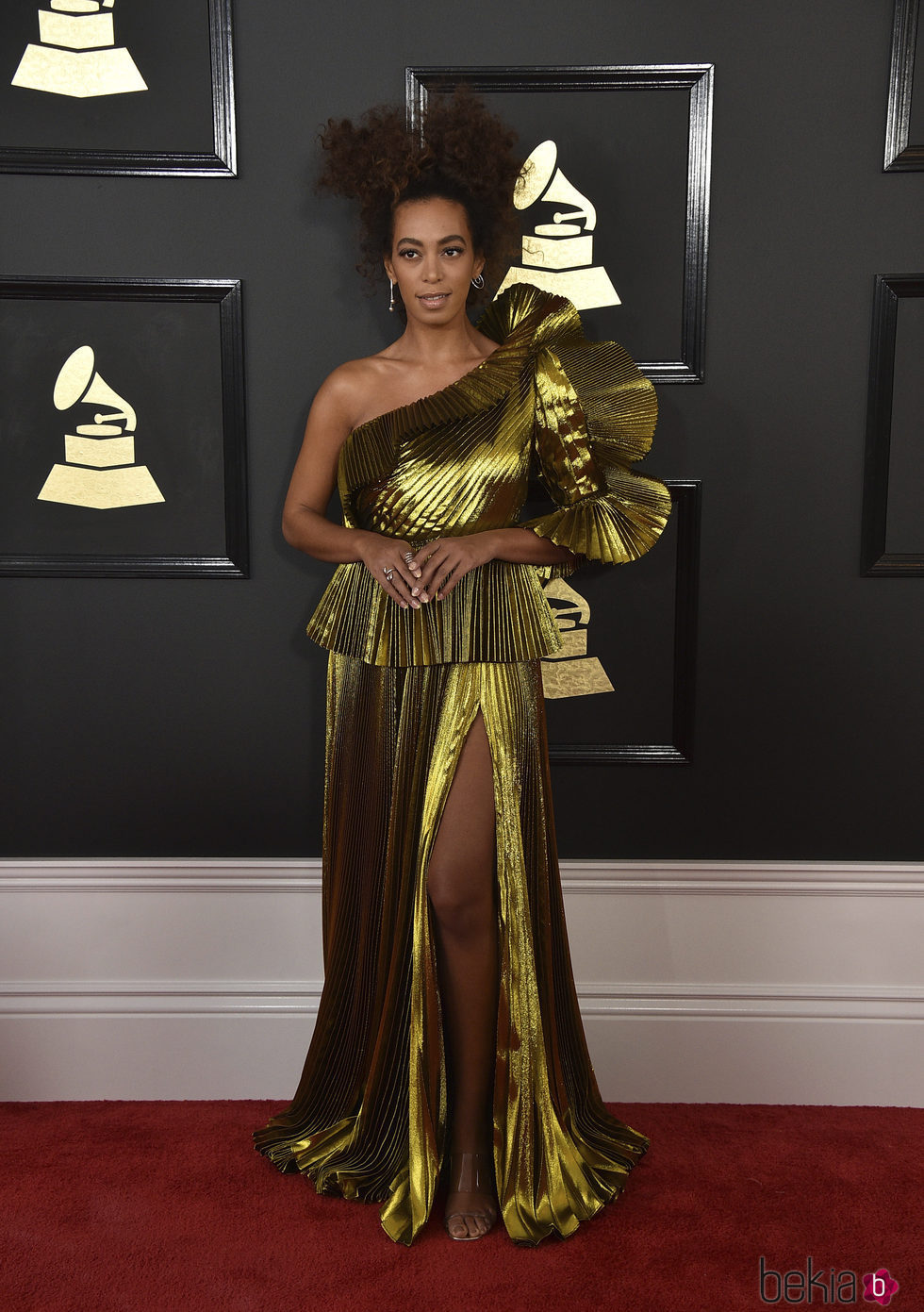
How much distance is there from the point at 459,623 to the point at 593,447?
43 cm

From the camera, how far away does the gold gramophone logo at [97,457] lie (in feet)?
7.80

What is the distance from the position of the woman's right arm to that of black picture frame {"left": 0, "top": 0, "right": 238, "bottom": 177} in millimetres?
683

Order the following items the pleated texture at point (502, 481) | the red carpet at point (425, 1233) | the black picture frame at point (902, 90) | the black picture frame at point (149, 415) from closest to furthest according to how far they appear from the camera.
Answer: the red carpet at point (425, 1233)
the pleated texture at point (502, 481)
the black picture frame at point (902, 90)
the black picture frame at point (149, 415)

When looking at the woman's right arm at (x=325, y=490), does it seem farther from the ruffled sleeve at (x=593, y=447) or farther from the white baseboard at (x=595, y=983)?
the white baseboard at (x=595, y=983)

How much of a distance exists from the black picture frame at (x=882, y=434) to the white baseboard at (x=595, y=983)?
74 centimetres

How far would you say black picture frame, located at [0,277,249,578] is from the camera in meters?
2.35

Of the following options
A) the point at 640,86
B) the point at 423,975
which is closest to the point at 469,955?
the point at 423,975

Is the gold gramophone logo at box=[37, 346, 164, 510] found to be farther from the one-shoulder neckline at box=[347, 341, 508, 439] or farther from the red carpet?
the red carpet

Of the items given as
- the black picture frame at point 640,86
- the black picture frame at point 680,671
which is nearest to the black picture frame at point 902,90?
the black picture frame at point 640,86

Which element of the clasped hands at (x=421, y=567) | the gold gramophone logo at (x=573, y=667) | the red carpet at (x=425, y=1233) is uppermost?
the clasped hands at (x=421, y=567)

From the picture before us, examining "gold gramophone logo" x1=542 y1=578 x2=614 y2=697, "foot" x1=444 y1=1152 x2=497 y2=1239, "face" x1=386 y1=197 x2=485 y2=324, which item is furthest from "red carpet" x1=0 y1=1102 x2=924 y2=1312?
"face" x1=386 y1=197 x2=485 y2=324

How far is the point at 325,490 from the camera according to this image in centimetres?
207

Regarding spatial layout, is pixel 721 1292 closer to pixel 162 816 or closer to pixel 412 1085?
pixel 412 1085

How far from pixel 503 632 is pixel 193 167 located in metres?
1.28
